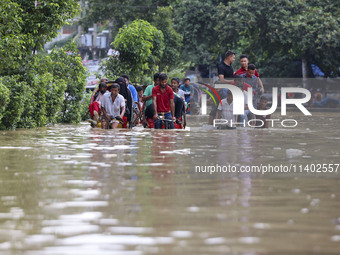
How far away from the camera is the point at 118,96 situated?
64.4 ft

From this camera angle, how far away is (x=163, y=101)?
18891mm

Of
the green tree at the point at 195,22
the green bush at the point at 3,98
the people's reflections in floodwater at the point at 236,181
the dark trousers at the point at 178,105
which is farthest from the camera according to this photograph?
the green tree at the point at 195,22

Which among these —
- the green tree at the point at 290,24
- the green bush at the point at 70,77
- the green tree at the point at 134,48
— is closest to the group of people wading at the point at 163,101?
the green bush at the point at 70,77

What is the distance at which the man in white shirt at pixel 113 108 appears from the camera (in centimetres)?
1959

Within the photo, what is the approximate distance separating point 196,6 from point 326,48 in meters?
7.95

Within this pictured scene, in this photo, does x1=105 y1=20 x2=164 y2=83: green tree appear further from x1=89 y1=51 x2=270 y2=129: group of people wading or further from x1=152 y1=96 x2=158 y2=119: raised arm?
x1=152 y1=96 x2=158 y2=119: raised arm

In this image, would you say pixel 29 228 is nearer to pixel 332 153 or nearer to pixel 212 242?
pixel 212 242

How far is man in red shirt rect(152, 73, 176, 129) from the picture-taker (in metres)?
18.7

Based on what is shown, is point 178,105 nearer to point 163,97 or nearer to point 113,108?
point 163,97

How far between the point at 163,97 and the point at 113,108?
1.45 m

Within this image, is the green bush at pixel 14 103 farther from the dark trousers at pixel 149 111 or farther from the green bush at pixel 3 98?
the dark trousers at pixel 149 111

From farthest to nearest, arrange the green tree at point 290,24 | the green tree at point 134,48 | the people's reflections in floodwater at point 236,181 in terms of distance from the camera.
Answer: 1. the green tree at point 290,24
2. the green tree at point 134,48
3. the people's reflections in floodwater at point 236,181

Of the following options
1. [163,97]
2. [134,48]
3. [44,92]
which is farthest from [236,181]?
[134,48]

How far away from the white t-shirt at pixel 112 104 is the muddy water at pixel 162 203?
6.40 m
